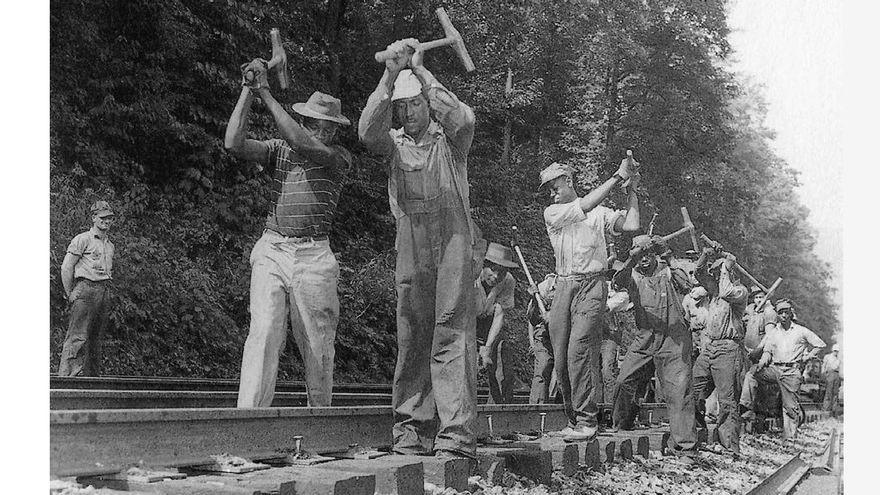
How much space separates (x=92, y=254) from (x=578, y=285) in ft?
7.96

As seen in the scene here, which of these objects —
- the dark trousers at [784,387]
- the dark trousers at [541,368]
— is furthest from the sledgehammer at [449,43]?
the dark trousers at [784,387]

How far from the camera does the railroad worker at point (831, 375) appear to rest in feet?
17.4

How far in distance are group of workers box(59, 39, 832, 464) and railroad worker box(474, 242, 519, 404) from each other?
546mm

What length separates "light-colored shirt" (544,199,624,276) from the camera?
19.2ft

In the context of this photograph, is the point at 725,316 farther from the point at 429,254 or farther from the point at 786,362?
the point at 429,254

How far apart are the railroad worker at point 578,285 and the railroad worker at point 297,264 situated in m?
1.29

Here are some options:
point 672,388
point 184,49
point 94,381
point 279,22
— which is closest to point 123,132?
point 184,49

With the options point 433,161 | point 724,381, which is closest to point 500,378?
point 724,381

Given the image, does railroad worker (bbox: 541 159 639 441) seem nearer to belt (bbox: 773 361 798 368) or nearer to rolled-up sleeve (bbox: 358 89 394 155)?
rolled-up sleeve (bbox: 358 89 394 155)

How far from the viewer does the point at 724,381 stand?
26.6 ft

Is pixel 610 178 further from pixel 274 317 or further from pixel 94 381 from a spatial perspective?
pixel 94 381

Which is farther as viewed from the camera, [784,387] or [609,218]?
[784,387]

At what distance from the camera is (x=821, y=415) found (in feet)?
21.2

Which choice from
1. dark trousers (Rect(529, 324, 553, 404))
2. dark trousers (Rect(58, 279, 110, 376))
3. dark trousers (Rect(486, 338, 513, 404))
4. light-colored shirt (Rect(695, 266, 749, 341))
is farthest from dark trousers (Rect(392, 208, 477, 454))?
dark trousers (Rect(486, 338, 513, 404))
